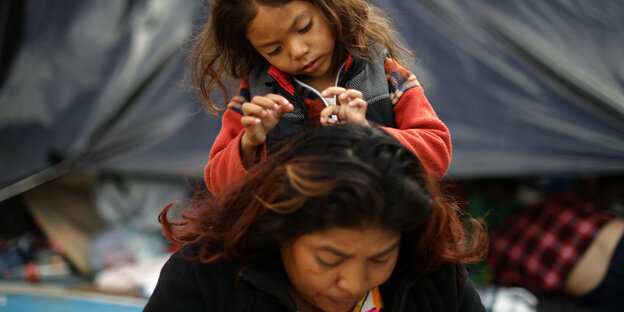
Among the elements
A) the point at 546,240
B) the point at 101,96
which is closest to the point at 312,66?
the point at 546,240

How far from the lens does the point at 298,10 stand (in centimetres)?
96

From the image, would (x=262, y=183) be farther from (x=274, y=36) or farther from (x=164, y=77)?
(x=164, y=77)

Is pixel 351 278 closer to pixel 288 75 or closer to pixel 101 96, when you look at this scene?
pixel 288 75

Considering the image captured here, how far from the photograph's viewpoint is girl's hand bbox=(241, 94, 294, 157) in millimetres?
848

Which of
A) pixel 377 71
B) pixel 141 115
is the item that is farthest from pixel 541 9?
pixel 141 115

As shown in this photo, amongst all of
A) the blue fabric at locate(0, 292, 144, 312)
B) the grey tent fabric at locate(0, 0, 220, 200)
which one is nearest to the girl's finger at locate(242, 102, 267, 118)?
the blue fabric at locate(0, 292, 144, 312)

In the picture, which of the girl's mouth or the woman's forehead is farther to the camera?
the girl's mouth

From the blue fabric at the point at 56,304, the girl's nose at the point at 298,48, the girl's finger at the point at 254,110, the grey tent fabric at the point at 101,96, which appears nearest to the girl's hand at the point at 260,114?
the girl's finger at the point at 254,110

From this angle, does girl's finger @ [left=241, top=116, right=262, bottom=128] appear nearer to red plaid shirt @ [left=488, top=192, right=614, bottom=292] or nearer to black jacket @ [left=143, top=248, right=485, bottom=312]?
black jacket @ [left=143, top=248, right=485, bottom=312]

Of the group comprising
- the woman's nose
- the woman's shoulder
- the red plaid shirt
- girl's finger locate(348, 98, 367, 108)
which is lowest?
the red plaid shirt

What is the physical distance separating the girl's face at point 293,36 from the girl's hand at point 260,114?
129 millimetres

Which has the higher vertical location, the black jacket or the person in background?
the black jacket

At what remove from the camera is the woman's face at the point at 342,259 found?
0.75 meters

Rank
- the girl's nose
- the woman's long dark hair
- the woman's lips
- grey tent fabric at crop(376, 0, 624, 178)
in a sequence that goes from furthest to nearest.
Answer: grey tent fabric at crop(376, 0, 624, 178) → the girl's nose → the woman's lips → the woman's long dark hair
